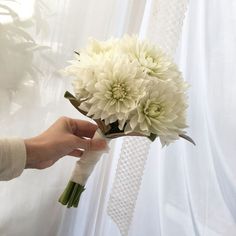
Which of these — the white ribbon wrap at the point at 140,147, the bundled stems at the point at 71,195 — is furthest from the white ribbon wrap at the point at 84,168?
the white ribbon wrap at the point at 140,147

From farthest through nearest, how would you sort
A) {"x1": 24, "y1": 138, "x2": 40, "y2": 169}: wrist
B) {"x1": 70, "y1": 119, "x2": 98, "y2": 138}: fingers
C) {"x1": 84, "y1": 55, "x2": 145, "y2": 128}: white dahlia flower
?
{"x1": 70, "y1": 119, "x2": 98, "y2": 138}: fingers, {"x1": 24, "y1": 138, "x2": 40, "y2": 169}: wrist, {"x1": 84, "y1": 55, "x2": 145, "y2": 128}: white dahlia flower

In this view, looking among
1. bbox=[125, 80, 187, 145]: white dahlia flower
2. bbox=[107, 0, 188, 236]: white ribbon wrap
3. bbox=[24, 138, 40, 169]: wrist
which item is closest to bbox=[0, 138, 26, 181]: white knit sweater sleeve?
bbox=[24, 138, 40, 169]: wrist

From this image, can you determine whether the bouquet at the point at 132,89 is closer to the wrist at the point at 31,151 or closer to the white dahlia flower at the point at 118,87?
the white dahlia flower at the point at 118,87

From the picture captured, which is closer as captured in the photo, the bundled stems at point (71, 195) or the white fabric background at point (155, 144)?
the bundled stems at point (71, 195)

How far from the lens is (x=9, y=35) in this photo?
70cm

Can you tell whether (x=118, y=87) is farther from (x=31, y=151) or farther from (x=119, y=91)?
(x=31, y=151)

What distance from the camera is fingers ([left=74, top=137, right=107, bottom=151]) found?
2.18ft

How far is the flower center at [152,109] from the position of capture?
546 mm

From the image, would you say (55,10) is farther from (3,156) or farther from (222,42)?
(222,42)

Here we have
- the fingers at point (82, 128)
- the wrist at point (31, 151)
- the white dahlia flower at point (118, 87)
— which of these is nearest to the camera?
the white dahlia flower at point (118, 87)

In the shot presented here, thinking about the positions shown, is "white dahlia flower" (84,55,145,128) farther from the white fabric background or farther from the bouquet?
the white fabric background

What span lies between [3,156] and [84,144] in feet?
0.56

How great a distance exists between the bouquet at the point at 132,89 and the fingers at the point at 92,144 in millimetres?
72

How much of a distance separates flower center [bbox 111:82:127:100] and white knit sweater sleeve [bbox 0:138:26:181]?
0.24 metres
